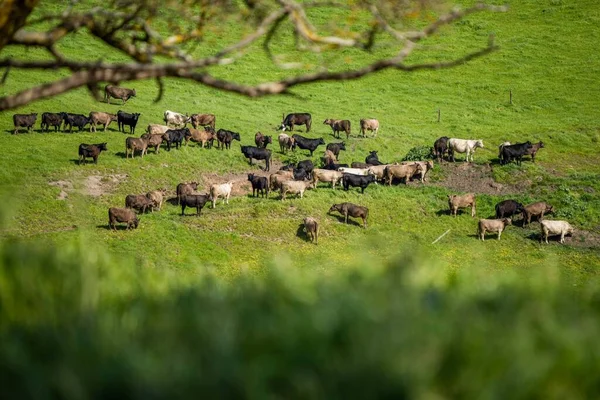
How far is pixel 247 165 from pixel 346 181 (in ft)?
20.3

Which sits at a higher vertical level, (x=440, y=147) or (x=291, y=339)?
(x=291, y=339)

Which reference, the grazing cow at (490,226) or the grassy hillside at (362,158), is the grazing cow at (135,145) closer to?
the grassy hillside at (362,158)

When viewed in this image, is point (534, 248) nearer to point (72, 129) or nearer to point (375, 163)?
point (375, 163)

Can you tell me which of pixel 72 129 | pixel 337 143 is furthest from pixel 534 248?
pixel 72 129

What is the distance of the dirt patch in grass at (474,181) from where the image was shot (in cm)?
3591

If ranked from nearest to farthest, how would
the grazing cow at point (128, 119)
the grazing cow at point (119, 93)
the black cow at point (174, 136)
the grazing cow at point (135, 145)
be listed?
the grazing cow at point (135, 145), the black cow at point (174, 136), the grazing cow at point (128, 119), the grazing cow at point (119, 93)

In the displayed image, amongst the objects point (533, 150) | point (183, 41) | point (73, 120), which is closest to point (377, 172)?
point (533, 150)

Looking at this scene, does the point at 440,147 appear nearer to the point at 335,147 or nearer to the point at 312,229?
the point at 335,147

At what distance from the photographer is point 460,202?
3219 cm

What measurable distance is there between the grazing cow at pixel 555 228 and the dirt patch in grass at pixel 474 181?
552cm

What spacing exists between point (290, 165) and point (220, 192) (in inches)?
291

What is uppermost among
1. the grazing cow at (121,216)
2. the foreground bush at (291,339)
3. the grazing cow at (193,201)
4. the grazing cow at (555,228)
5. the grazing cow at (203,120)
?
the foreground bush at (291,339)

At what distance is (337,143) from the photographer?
41.3 metres

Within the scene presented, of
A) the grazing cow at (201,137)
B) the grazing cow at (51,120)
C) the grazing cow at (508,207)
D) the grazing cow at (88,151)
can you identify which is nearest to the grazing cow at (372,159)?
the grazing cow at (201,137)
